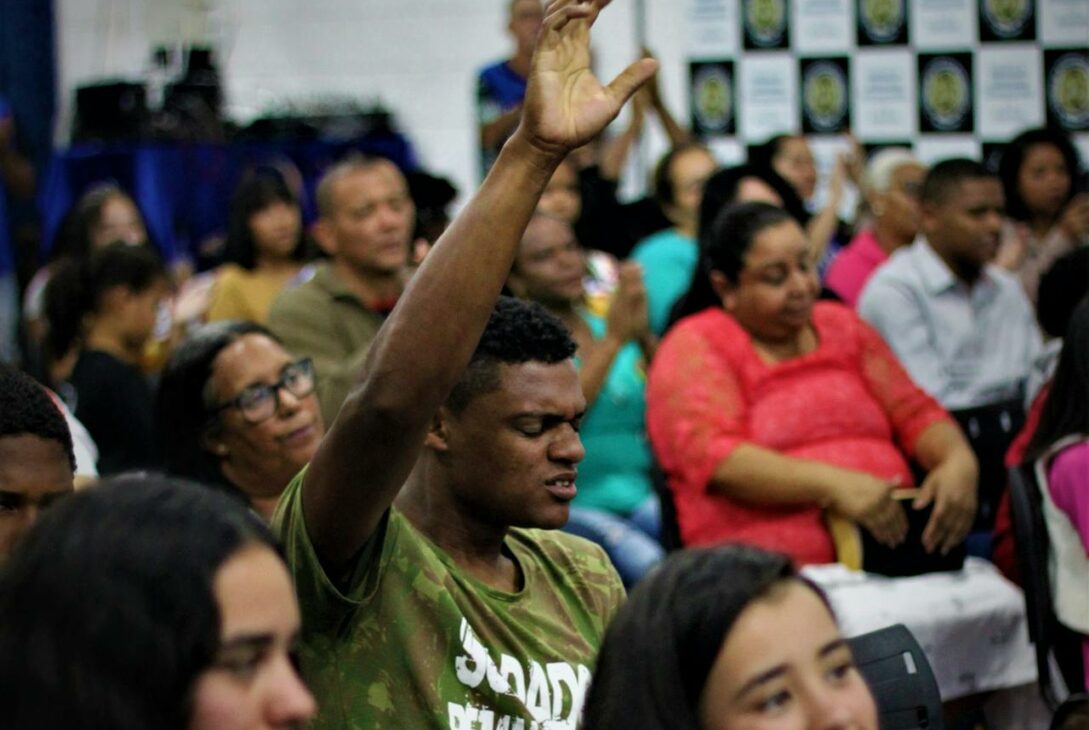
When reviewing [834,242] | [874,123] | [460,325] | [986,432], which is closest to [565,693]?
[460,325]

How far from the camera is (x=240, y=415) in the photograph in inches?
113

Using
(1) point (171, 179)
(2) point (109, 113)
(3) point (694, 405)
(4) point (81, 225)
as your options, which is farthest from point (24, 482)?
(2) point (109, 113)

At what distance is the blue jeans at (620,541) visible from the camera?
145 inches

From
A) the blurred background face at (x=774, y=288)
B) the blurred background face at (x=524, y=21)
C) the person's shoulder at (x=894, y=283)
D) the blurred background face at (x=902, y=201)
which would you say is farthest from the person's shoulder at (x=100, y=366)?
the blurred background face at (x=902, y=201)

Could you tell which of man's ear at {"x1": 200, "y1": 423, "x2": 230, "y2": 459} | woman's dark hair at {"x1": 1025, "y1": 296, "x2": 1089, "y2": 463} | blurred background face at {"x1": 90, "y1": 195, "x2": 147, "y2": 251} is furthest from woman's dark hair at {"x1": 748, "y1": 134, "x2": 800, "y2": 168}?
man's ear at {"x1": 200, "y1": 423, "x2": 230, "y2": 459}

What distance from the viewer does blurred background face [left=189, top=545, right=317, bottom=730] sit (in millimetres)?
1134

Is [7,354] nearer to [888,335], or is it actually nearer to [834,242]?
[834,242]

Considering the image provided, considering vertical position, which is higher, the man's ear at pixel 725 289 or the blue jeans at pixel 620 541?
the man's ear at pixel 725 289

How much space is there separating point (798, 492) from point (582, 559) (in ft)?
3.88

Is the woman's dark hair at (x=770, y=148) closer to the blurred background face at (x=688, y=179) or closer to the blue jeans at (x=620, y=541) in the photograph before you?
the blurred background face at (x=688, y=179)

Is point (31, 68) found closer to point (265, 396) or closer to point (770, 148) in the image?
point (770, 148)

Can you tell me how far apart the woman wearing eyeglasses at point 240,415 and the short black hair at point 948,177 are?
2206mm

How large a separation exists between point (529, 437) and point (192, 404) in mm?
1004

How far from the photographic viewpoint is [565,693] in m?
2.00
